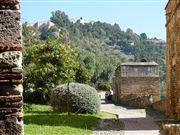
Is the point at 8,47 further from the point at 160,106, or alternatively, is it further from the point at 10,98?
the point at 160,106

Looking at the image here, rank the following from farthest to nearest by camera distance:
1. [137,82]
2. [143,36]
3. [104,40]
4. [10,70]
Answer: [143,36], [104,40], [137,82], [10,70]

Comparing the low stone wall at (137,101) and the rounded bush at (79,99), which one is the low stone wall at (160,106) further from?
the rounded bush at (79,99)

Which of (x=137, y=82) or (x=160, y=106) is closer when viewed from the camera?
(x=160, y=106)

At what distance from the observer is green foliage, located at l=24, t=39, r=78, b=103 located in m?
39.0

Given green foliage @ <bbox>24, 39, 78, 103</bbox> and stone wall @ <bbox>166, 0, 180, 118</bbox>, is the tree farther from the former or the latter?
stone wall @ <bbox>166, 0, 180, 118</bbox>

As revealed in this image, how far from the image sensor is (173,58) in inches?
992

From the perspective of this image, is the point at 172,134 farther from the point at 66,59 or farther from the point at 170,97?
the point at 66,59

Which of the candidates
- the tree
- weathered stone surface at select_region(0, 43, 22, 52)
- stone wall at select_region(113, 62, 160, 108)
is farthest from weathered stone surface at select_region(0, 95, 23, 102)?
the tree

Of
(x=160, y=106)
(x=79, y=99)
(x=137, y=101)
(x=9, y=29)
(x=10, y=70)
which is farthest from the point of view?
(x=137, y=101)

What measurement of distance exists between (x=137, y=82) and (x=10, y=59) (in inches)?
1650

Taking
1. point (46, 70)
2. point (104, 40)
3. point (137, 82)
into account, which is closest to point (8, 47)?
point (46, 70)

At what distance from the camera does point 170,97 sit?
25.9 metres

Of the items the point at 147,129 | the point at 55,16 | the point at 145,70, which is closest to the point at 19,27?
the point at 147,129

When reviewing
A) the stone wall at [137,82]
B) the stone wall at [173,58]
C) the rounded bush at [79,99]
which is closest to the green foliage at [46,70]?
the stone wall at [137,82]
